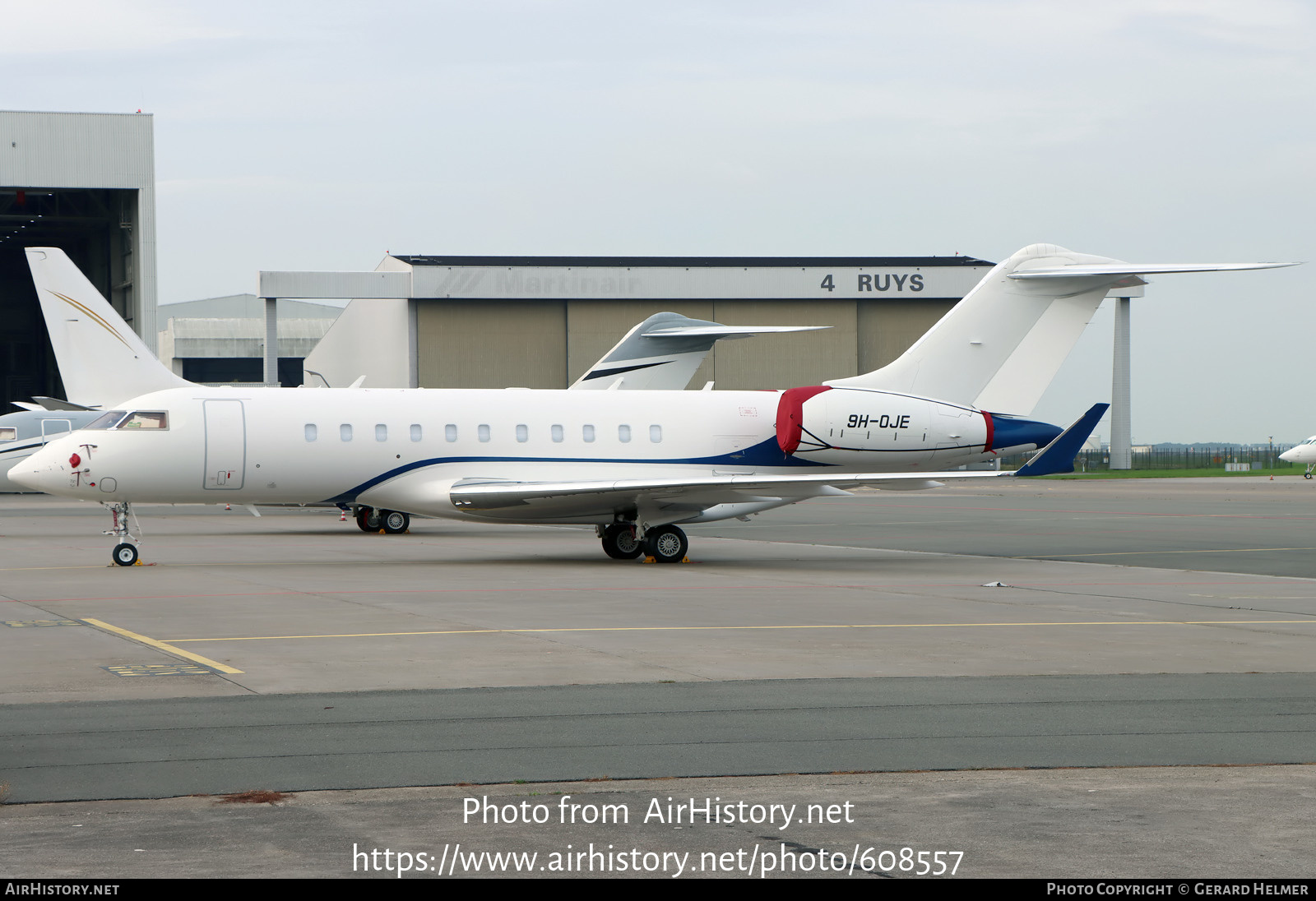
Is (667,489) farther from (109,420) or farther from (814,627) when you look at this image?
(109,420)

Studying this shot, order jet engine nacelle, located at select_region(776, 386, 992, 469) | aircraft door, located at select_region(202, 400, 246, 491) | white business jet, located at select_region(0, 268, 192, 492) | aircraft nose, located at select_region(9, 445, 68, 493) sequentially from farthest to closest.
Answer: white business jet, located at select_region(0, 268, 192, 492) → jet engine nacelle, located at select_region(776, 386, 992, 469) → aircraft door, located at select_region(202, 400, 246, 491) → aircraft nose, located at select_region(9, 445, 68, 493)

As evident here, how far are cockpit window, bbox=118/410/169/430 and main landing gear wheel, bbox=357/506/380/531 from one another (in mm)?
9619

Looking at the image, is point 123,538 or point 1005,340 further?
point 1005,340

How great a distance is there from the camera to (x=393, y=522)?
105 ft

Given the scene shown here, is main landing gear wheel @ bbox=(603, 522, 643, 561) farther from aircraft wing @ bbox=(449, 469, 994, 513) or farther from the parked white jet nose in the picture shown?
the parked white jet nose

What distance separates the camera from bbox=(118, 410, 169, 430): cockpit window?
22.5 metres

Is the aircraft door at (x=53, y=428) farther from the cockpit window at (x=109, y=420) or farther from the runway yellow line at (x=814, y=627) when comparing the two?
the runway yellow line at (x=814, y=627)

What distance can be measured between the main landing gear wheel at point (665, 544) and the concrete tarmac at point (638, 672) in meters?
0.43

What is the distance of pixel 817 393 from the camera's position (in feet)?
81.6

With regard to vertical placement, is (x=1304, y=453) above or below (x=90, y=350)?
below

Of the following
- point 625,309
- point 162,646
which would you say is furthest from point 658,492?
point 625,309

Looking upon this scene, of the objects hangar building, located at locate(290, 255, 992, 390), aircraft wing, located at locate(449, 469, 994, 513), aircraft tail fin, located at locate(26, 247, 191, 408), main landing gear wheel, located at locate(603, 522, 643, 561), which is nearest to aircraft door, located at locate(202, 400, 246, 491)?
aircraft wing, located at locate(449, 469, 994, 513)

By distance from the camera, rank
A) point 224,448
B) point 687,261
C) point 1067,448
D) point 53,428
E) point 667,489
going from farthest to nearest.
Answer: point 687,261 → point 53,428 → point 224,448 → point 667,489 → point 1067,448

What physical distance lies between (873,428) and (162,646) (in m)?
14.6
